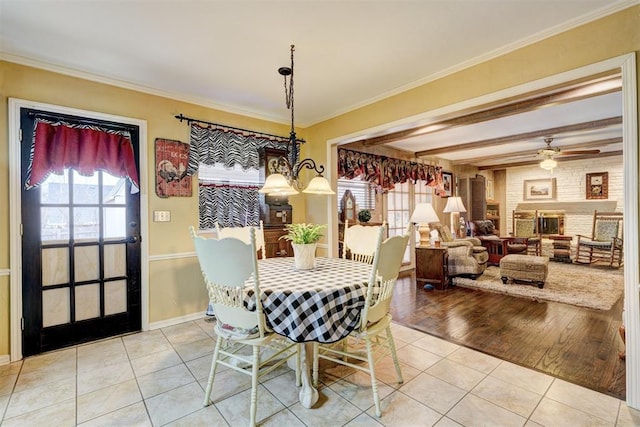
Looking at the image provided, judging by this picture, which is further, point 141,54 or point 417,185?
point 417,185

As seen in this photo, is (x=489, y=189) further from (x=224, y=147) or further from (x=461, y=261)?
(x=224, y=147)

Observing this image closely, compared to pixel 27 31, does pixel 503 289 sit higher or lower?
lower

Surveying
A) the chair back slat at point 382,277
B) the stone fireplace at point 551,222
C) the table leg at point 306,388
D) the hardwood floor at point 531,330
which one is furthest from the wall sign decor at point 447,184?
the table leg at point 306,388

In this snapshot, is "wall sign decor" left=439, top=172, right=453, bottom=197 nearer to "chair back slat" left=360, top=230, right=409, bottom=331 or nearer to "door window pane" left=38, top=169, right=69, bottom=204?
"chair back slat" left=360, top=230, right=409, bottom=331

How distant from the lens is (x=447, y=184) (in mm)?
6961

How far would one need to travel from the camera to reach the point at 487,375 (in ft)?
7.02

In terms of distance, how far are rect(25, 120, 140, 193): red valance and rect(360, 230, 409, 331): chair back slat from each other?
2.58 m

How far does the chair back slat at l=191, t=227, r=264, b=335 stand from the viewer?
1585 millimetres

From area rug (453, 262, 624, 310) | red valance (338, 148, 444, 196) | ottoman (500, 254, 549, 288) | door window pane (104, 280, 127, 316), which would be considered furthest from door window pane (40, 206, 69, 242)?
ottoman (500, 254, 549, 288)

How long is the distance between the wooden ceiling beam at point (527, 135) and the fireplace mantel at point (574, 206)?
3499 millimetres

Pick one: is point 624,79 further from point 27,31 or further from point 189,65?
point 27,31

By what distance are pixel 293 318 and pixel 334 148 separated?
285 centimetres

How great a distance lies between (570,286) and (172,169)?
5.80 m

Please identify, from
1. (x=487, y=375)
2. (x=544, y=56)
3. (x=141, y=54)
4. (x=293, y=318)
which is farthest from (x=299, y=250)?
(x=544, y=56)
